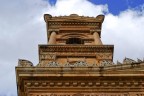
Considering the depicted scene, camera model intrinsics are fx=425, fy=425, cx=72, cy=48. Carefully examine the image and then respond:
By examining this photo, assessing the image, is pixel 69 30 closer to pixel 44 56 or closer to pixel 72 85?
pixel 44 56

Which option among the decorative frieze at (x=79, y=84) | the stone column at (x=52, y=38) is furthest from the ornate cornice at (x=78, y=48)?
the decorative frieze at (x=79, y=84)

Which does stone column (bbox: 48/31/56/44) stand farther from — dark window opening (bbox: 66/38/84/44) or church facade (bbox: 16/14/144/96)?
church facade (bbox: 16/14/144/96)

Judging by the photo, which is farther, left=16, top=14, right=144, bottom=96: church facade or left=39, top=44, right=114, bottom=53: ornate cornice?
left=39, top=44, right=114, bottom=53: ornate cornice

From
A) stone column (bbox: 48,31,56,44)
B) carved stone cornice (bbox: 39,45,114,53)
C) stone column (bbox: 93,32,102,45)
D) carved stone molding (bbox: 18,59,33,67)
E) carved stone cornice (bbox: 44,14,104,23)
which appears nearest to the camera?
carved stone molding (bbox: 18,59,33,67)

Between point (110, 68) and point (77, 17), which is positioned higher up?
point (77, 17)

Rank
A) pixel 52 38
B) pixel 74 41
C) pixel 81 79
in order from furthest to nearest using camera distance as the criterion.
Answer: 1. pixel 74 41
2. pixel 52 38
3. pixel 81 79

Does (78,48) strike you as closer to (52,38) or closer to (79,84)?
(52,38)

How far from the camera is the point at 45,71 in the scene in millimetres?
21625

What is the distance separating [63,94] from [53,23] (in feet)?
68.8

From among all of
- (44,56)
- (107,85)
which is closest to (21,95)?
(107,85)

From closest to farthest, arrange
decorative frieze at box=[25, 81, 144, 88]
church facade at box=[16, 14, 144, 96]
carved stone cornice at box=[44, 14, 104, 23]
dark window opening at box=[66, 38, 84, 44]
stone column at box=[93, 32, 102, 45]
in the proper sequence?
church facade at box=[16, 14, 144, 96], decorative frieze at box=[25, 81, 144, 88], stone column at box=[93, 32, 102, 45], dark window opening at box=[66, 38, 84, 44], carved stone cornice at box=[44, 14, 104, 23]

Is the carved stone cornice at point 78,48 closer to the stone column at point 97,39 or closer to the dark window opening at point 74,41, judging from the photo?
the stone column at point 97,39

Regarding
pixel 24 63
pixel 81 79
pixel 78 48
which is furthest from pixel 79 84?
pixel 78 48

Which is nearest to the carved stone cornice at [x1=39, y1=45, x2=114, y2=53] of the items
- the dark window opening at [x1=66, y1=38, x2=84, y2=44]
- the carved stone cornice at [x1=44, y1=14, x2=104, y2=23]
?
the dark window opening at [x1=66, y1=38, x2=84, y2=44]
